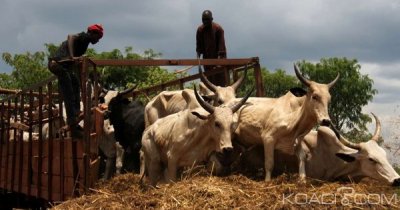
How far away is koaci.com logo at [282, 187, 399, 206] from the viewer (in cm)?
491

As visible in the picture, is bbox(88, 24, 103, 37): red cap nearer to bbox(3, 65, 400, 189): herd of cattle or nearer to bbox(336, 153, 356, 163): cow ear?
bbox(3, 65, 400, 189): herd of cattle

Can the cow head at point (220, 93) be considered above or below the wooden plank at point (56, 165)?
above

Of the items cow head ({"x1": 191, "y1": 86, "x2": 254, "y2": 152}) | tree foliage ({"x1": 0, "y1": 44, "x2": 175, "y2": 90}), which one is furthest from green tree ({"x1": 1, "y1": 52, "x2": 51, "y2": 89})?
cow head ({"x1": 191, "y1": 86, "x2": 254, "y2": 152})

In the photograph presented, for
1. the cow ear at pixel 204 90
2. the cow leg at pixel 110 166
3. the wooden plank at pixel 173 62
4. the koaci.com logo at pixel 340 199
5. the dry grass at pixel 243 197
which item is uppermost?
the wooden plank at pixel 173 62

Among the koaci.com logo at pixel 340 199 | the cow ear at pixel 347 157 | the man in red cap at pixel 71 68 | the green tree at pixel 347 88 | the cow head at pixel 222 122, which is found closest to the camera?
the koaci.com logo at pixel 340 199

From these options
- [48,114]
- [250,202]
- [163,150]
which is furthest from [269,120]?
[48,114]

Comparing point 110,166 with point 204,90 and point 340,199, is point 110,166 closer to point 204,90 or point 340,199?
point 204,90

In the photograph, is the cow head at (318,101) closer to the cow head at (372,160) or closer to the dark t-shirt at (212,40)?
the cow head at (372,160)

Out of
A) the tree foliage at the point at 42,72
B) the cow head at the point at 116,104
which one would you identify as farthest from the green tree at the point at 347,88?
the cow head at the point at 116,104

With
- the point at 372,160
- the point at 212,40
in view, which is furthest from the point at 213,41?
the point at 372,160

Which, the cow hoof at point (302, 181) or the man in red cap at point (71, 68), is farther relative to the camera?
the man in red cap at point (71, 68)

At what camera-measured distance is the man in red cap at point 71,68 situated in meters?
6.82

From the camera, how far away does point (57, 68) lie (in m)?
6.89

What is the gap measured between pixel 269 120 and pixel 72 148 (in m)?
2.49
